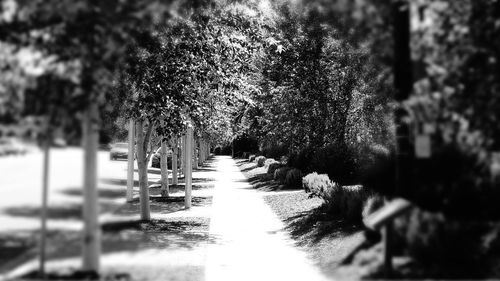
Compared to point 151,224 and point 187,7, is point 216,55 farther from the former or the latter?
point 187,7

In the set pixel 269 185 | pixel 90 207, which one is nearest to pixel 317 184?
pixel 269 185

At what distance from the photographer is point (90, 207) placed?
456 cm

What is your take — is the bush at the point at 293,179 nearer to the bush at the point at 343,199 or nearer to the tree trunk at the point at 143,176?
the bush at the point at 343,199

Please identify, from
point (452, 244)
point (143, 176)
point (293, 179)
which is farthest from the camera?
point (293, 179)

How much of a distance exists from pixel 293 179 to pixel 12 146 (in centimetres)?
2415

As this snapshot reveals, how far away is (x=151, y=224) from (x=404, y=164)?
12.4 metres

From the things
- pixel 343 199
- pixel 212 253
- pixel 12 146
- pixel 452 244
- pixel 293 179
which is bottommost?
pixel 212 253

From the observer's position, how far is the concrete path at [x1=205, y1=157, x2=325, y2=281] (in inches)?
376

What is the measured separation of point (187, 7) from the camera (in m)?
7.01

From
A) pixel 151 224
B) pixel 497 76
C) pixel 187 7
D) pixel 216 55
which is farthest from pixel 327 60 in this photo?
pixel 497 76

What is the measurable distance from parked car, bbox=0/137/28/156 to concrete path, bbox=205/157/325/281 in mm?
4965

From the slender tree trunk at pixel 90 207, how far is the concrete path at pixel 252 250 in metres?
4.72

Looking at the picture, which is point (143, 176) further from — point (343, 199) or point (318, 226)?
point (343, 199)

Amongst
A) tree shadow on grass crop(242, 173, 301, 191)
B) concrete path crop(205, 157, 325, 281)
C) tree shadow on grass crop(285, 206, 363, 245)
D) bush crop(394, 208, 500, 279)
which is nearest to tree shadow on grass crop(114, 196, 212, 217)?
concrete path crop(205, 157, 325, 281)
